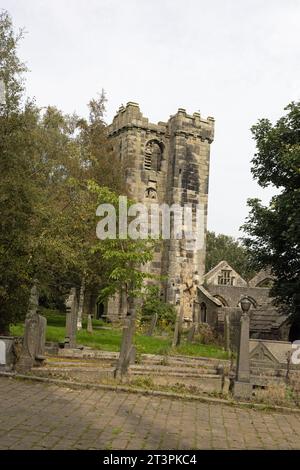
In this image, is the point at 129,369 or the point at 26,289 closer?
the point at 129,369

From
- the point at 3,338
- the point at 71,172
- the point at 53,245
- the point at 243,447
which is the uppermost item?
the point at 71,172

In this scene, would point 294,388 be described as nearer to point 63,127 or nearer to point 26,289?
point 26,289

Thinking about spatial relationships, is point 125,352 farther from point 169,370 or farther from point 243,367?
point 243,367

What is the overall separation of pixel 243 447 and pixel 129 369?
5044 mm

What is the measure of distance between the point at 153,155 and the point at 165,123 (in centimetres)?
256

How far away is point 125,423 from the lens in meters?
7.09

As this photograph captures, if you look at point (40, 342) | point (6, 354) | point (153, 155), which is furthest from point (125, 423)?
point (153, 155)

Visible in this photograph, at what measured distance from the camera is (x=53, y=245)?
42.1ft

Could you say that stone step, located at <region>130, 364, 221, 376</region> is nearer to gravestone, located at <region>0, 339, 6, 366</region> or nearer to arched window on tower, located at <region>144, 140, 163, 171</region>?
gravestone, located at <region>0, 339, 6, 366</region>

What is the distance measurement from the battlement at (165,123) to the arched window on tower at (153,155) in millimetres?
987

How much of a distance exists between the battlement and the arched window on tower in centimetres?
99

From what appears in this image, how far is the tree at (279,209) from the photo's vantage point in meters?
19.7
